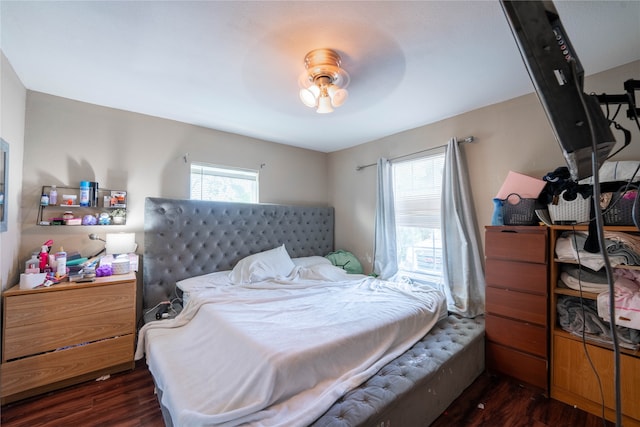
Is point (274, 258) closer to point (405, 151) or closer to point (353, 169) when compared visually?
point (353, 169)

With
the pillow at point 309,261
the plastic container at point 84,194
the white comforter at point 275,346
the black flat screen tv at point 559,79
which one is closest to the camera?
the black flat screen tv at point 559,79

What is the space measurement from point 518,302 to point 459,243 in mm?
753

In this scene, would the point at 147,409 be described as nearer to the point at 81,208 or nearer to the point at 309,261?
the point at 81,208

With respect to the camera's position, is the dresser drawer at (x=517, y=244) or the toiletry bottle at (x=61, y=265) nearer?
the dresser drawer at (x=517, y=244)

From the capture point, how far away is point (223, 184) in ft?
10.6

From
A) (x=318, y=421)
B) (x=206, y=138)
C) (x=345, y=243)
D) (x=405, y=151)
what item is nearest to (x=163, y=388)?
(x=318, y=421)

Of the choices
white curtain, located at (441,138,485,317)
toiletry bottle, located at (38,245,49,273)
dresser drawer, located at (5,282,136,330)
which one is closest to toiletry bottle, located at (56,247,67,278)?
toiletry bottle, located at (38,245,49,273)

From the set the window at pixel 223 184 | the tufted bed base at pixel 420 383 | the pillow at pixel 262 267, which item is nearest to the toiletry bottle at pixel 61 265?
the window at pixel 223 184

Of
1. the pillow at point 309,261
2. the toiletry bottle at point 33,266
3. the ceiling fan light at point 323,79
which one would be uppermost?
the ceiling fan light at point 323,79

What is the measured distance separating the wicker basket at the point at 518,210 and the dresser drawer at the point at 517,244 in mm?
82

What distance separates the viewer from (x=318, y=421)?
1.19 m

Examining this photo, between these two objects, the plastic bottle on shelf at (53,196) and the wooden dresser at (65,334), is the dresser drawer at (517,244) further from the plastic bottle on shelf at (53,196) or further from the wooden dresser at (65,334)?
the plastic bottle on shelf at (53,196)

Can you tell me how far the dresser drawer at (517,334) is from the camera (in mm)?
1891

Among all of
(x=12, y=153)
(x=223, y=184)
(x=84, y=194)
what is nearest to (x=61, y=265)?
(x=84, y=194)
